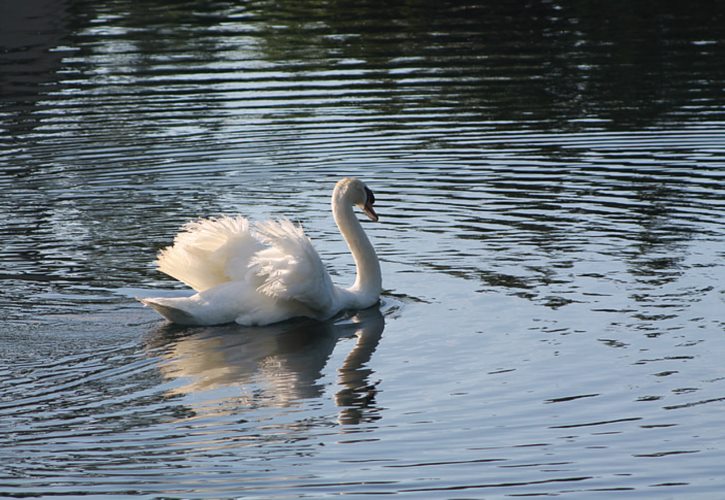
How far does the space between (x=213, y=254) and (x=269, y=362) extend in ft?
4.91

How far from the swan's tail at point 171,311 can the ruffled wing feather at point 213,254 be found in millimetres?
488

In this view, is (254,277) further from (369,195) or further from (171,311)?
(369,195)

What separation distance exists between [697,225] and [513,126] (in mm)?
5999

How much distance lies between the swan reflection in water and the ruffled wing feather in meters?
0.53

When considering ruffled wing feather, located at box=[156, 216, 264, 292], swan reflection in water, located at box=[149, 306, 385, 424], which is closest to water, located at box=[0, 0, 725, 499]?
swan reflection in water, located at box=[149, 306, 385, 424]

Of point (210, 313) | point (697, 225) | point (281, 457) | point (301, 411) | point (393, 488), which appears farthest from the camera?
point (697, 225)

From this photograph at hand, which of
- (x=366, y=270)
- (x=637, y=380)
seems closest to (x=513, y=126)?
(x=366, y=270)

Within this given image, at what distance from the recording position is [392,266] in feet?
47.0

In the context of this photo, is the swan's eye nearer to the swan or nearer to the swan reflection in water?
the swan

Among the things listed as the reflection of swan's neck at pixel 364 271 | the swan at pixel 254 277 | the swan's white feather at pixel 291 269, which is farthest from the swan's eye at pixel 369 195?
the swan's white feather at pixel 291 269

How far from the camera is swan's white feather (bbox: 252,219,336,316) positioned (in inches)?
484

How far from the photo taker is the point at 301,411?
10.3 m

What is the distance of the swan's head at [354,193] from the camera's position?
13.6 m

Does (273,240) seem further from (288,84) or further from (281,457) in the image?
(288,84)
